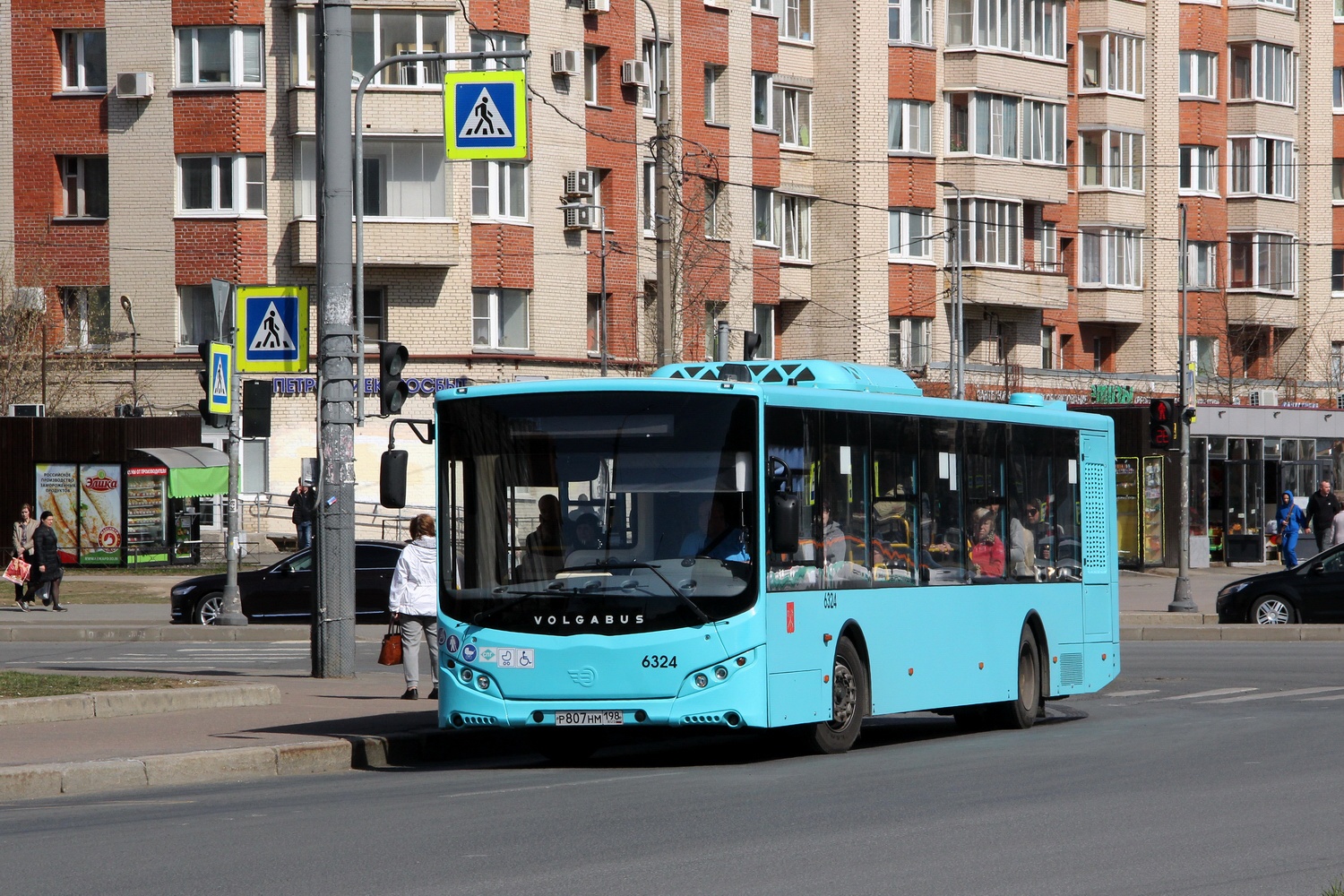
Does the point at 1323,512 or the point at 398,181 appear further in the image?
the point at 398,181

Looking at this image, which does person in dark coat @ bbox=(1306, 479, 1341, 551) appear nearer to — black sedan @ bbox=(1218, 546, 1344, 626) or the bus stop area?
black sedan @ bbox=(1218, 546, 1344, 626)

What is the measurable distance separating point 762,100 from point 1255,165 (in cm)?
2065

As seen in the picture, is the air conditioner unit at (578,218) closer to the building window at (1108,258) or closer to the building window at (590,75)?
the building window at (590,75)

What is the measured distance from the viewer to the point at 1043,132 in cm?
6141

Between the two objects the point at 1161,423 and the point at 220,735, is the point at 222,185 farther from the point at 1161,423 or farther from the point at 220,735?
the point at 220,735

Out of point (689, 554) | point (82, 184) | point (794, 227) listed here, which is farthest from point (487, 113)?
point (794, 227)

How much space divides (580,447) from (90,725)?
4.22 meters

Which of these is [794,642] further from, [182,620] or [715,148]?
[715,148]

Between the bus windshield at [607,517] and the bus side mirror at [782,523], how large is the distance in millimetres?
149

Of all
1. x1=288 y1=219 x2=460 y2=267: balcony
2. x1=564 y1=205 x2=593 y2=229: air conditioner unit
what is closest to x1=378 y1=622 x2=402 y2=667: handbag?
x1=288 y1=219 x2=460 y2=267: balcony

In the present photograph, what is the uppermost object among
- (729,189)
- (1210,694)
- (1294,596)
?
(729,189)

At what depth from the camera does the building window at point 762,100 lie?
55406 mm

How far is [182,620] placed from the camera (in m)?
28.2

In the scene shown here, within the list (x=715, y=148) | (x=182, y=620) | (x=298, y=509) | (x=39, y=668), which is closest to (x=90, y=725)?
(x=39, y=668)
